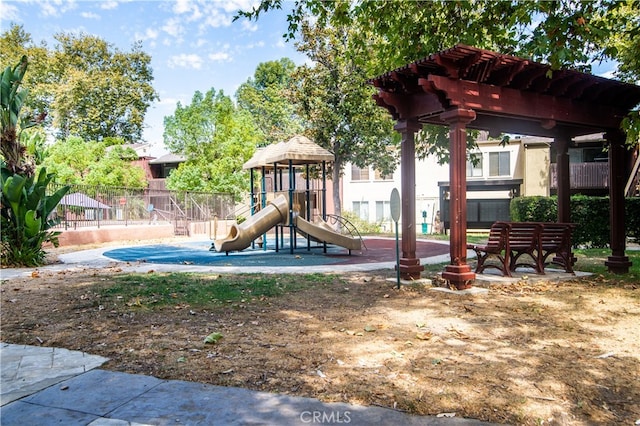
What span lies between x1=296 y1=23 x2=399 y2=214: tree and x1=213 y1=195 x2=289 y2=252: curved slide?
10.8 m

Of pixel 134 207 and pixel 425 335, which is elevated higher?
pixel 134 207

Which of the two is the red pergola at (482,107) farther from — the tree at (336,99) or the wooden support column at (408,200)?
the tree at (336,99)

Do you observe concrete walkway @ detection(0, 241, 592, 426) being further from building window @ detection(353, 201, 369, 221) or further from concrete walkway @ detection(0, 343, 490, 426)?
building window @ detection(353, 201, 369, 221)

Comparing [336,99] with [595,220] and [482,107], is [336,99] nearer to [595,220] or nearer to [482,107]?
[595,220]

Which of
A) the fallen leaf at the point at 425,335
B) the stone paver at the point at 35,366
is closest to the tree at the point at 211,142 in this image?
the stone paver at the point at 35,366

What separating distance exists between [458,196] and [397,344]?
3.69 meters

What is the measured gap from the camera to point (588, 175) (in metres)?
28.7

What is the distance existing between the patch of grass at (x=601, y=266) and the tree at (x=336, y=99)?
12311 mm

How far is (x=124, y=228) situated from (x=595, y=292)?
19.5m

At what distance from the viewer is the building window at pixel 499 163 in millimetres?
33531

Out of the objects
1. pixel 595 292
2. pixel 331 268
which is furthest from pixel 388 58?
pixel 595 292

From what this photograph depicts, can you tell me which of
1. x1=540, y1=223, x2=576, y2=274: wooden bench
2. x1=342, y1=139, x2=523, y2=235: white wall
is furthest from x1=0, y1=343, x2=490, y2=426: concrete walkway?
x1=342, y1=139, x2=523, y2=235: white wall

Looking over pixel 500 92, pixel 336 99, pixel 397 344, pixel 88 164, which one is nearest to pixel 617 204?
pixel 500 92

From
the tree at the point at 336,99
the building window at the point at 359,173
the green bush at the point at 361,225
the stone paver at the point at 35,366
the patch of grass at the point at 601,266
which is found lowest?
the patch of grass at the point at 601,266
